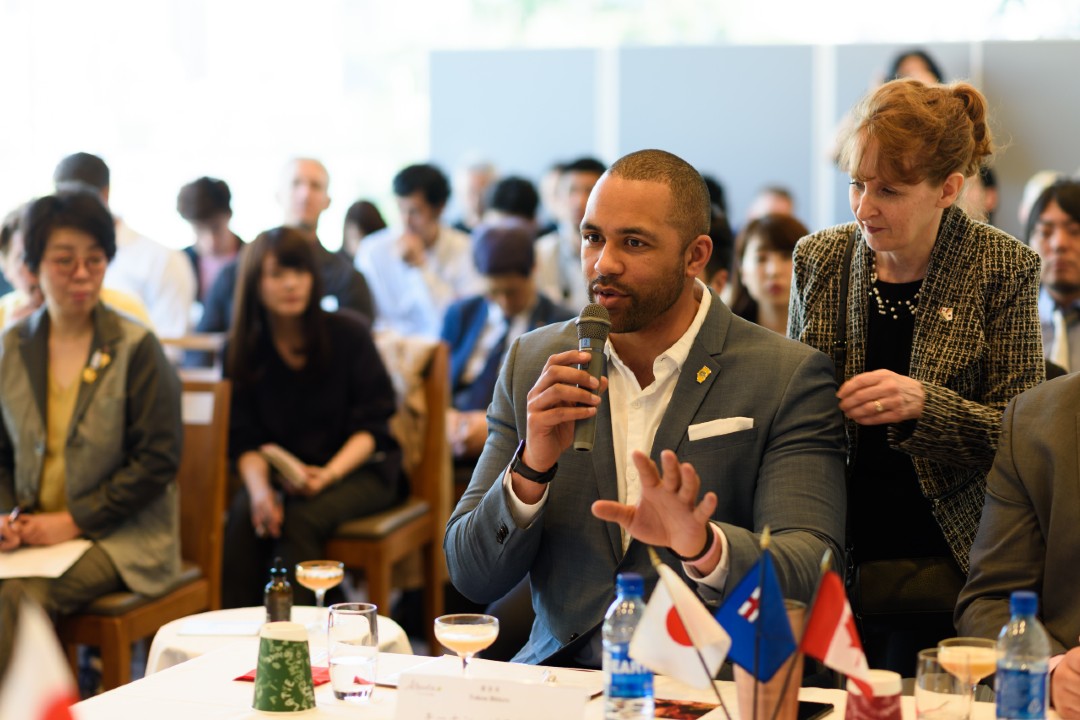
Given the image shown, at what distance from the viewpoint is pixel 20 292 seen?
449cm

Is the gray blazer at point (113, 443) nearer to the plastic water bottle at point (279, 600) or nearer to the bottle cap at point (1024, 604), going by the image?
the plastic water bottle at point (279, 600)

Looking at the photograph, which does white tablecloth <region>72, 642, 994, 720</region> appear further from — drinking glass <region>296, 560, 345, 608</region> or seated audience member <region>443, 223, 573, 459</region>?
seated audience member <region>443, 223, 573, 459</region>

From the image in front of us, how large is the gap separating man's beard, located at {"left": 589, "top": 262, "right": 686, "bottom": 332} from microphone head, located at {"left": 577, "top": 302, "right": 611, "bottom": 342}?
0.48 ft

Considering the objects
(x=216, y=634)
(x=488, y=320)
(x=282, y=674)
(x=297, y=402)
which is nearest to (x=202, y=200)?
(x=488, y=320)

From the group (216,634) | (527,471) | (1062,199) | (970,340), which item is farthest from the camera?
(1062,199)

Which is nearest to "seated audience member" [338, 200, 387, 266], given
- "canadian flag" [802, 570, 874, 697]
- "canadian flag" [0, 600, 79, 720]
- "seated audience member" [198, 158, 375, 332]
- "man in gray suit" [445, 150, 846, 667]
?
"seated audience member" [198, 158, 375, 332]

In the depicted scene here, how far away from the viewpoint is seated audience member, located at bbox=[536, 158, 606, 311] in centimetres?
652

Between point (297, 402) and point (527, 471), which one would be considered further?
point (297, 402)

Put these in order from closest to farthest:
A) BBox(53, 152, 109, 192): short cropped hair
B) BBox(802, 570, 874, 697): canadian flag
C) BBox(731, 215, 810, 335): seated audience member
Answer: BBox(802, 570, 874, 697): canadian flag < BBox(731, 215, 810, 335): seated audience member < BBox(53, 152, 109, 192): short cropped hair

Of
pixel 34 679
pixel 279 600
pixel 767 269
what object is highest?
pixel 767 269

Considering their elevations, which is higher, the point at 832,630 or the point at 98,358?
the point at 98,358

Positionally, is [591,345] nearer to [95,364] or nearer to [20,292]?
[95,364]

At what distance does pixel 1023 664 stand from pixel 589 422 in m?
0.67

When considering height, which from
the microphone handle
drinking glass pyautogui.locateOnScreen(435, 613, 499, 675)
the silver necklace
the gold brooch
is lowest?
drinking glass pyautogui.locateOnScreen(435, 613, 499, 675)
